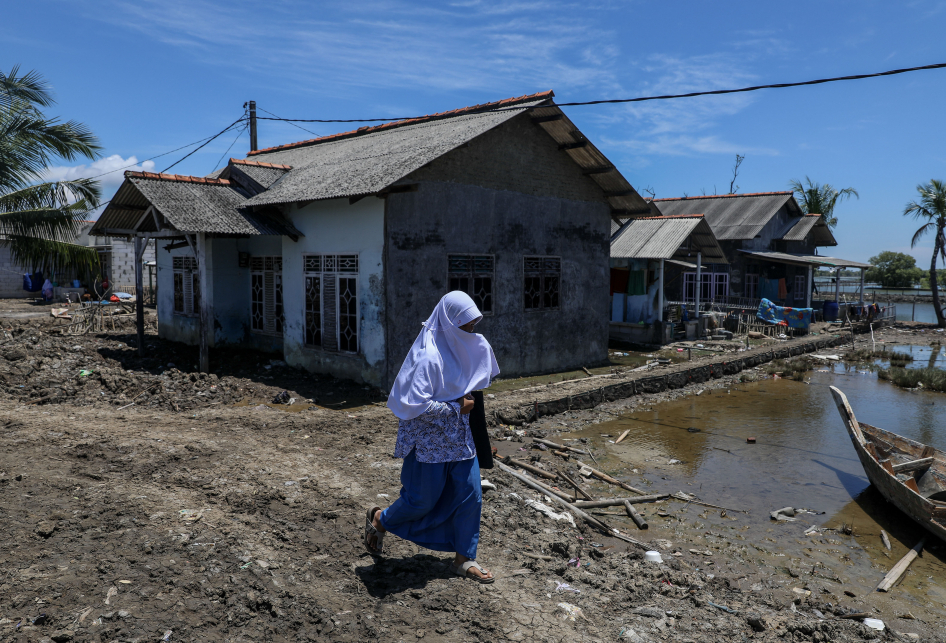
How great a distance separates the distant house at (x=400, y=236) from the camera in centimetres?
1038

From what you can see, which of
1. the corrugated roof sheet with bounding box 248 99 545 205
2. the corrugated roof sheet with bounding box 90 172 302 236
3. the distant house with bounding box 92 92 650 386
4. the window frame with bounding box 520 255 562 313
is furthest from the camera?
the window frame with bounding box 520 255 562 313

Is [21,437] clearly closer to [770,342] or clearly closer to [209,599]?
[209,599]

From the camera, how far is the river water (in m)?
6.18

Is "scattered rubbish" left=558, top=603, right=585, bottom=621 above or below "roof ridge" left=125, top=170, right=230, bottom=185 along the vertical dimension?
below

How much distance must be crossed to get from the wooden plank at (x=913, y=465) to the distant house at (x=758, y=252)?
56.4 feet

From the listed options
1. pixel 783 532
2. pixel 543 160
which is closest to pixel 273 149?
pixel 543 160

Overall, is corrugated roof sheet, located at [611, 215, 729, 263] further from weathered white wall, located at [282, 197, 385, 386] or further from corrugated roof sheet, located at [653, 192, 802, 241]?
weathered white wall, located at [282, 197, 385, 386]

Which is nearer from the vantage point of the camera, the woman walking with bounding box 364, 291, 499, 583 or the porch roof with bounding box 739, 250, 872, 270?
the woman walking with bounding box 364, 291, 499, 583

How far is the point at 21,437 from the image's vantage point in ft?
22.5

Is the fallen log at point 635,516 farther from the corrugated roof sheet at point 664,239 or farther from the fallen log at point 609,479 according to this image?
the corrugated roof sheet at point 664,239

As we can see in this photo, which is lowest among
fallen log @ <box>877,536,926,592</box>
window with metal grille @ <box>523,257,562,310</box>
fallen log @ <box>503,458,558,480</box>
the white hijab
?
fallen log @ <box>877,536,926,592</box>

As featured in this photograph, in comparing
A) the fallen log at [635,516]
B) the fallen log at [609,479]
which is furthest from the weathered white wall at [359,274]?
the fallen log at [635,516]

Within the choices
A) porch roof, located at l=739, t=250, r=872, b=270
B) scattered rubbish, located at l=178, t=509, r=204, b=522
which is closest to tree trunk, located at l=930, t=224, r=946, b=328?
porch roof, located at l=739, t=250, r=872, b=270

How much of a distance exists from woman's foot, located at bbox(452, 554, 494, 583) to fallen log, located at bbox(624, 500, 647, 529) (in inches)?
93.4
